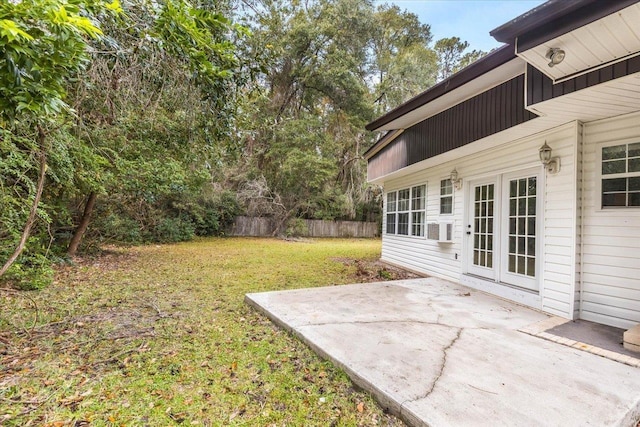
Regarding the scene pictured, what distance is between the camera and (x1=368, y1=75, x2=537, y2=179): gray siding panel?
3977mm

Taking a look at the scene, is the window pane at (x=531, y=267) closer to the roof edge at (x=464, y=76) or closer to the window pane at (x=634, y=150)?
the window pane at (x=634, y=150)

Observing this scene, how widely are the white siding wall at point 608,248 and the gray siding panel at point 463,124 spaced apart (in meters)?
0.88

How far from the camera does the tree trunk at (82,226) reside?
7270 mm

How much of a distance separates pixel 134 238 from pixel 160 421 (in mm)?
9680

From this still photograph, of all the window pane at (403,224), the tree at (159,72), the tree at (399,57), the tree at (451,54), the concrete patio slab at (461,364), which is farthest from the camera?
the tree at (451,54)

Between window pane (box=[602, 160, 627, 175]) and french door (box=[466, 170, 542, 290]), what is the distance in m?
0.79

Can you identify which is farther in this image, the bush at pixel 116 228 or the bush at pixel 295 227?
the bush at pixel 295 227

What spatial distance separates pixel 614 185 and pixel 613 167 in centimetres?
21

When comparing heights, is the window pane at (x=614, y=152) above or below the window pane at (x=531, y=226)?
above

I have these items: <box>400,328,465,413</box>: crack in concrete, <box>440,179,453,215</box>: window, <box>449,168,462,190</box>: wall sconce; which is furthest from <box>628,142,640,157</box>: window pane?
<box>440,179,453,215</box>: window

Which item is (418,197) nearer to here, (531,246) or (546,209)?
(531,246)

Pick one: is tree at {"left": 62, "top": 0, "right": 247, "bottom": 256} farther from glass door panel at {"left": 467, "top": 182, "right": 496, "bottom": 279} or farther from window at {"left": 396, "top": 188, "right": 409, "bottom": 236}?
window at {"left": 396, "top": 188, "right": 409, "bottom": 236}

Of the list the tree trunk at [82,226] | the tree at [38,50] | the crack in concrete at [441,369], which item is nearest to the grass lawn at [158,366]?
the crack in concrete at [441,369]

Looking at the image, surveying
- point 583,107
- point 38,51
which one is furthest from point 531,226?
point 38,51
